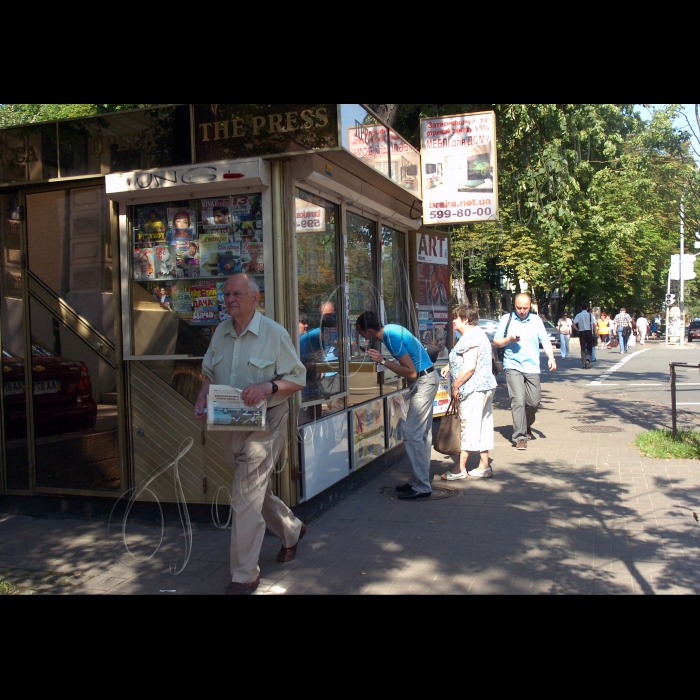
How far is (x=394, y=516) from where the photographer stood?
19.6 ft

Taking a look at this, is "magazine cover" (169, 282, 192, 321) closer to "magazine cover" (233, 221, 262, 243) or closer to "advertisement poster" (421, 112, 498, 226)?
"magazine cover" (233, 221, 262, 243)

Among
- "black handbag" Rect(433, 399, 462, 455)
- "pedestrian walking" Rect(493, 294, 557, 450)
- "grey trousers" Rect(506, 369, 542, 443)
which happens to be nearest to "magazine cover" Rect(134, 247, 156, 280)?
"black handbag" Rect(433, 399, 462, 455)

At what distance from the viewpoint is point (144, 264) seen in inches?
224

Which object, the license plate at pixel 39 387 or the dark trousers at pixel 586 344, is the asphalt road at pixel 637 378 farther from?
the license plate at pixel 39 387

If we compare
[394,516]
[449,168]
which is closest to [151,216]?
[394,516]

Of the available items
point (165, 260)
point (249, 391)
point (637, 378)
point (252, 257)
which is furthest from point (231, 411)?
point (637, 378)

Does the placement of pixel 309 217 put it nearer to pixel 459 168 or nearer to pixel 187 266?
pixel 187 266

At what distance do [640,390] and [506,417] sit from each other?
15.3 feet

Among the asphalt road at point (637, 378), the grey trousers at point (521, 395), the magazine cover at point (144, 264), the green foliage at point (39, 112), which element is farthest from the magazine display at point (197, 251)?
the asphalt road at point (637, 378)

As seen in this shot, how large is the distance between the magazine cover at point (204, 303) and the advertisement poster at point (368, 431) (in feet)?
5.82

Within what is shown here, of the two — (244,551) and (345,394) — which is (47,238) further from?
(244,551)

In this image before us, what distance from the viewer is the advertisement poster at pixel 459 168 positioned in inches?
317
